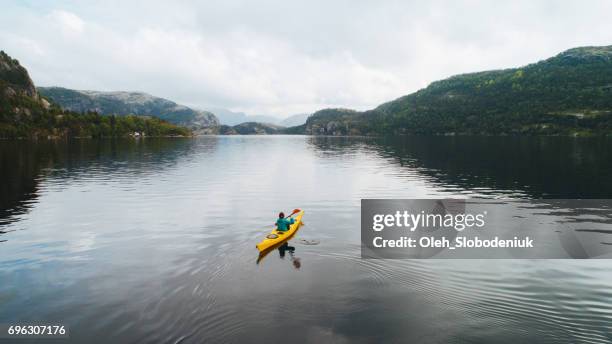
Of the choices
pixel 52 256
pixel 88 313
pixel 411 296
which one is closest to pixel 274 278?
pixel 411 296

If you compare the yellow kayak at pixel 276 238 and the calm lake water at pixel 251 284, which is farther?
the yellow kayak at pixel 276 238

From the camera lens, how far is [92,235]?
119 ft

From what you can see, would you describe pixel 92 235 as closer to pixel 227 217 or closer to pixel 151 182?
pixel 227 217

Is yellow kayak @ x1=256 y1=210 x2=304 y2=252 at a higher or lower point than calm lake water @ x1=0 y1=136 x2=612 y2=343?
higher

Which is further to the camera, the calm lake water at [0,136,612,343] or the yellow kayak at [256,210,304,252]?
the yellow kayak at [256,210,304,252]
